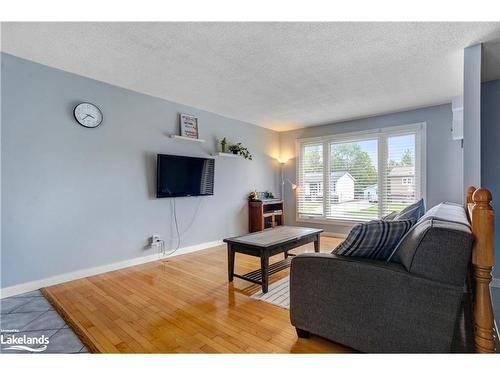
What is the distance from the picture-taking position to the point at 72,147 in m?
2.93

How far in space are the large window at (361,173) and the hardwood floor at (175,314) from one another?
104 inches

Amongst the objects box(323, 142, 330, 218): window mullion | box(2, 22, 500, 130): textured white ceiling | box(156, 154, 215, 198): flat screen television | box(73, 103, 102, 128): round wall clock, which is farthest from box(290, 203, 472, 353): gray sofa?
box(323, 142, 330, 218): window mullion

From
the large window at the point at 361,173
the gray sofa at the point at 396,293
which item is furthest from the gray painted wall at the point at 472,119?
the large window at the point at 361,173

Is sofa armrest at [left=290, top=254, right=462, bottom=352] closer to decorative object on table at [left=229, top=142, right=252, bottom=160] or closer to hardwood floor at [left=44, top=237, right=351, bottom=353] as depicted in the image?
hardwood floor at [left=44, top=237, right=351, bottom=353]

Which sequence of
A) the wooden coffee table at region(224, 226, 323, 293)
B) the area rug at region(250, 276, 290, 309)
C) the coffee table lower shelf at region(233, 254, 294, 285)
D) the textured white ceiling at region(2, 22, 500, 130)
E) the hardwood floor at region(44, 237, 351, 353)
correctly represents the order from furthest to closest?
the coffee table lower shelf at region(233, 254, 294, 285), the wooden coffee table at region(224, 226, 323, 293), the area rug at region(250, 276, 290, 309), the textured white ceiling at region(2, 22, 500, 130), the hardwood floor at region(44, 237, 351, 353)

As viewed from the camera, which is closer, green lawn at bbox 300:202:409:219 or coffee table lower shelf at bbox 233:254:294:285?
coffee table lower shelf at bbox 233:254:294:285

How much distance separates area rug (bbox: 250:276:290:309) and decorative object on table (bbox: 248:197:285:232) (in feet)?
7.88

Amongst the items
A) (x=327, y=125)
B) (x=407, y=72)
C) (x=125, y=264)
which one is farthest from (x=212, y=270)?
(x=327, y=125)

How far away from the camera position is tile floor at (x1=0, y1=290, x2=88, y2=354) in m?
1.70

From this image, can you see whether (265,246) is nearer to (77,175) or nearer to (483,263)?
(483,263)

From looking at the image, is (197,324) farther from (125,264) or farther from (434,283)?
(125,264)

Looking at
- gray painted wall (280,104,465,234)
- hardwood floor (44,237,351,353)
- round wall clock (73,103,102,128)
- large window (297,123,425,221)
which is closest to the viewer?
hardwood floor (44,237,351,353)

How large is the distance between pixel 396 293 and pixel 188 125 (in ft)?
12.0
